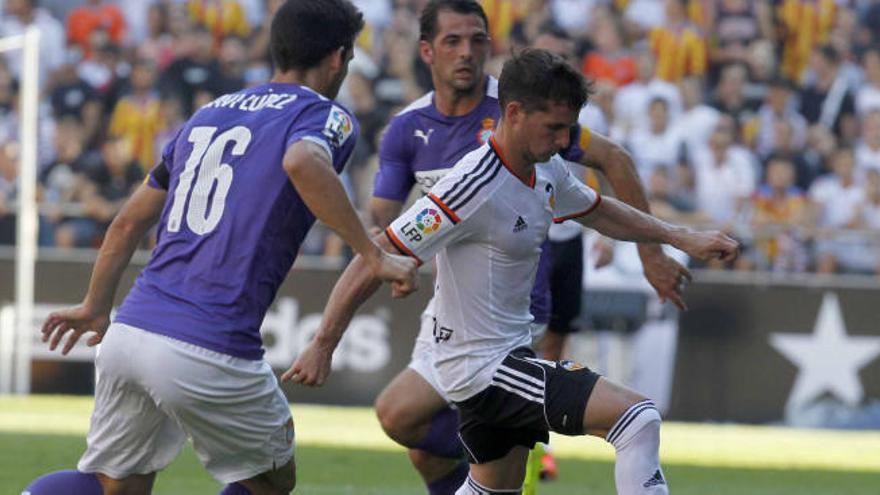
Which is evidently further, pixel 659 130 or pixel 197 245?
pixel 659 130

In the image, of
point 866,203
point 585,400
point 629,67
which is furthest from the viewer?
point 629,67

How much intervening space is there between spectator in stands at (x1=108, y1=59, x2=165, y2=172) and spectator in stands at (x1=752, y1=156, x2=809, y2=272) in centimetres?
653

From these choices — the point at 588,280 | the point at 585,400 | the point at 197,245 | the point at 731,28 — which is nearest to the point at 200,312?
the point at 197,245

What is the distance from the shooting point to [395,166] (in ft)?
27.5

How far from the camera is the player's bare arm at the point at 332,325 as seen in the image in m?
6.05

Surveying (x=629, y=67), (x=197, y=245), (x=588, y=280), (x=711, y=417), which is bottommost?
(x=711, y=417)

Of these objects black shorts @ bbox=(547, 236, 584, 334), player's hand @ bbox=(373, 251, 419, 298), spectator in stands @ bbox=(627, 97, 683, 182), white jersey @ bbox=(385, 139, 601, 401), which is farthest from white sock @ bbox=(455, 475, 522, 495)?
spectator in stands @ bbox=(627, 97, 683, 182)

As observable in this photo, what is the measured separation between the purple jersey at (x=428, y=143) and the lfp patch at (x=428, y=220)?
1.78m

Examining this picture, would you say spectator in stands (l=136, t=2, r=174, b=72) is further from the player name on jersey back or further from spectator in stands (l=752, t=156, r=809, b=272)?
the player name on jersey back

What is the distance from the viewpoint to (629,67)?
60.7ft

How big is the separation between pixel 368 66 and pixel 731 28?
13.8ft

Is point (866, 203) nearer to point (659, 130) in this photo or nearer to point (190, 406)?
point (659, 130)

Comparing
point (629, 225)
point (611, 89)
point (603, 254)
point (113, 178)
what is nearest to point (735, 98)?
point (611, 89)

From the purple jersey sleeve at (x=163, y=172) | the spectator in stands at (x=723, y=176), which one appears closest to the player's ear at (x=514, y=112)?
the purple jersey sleeve at (x=163, y=172)
